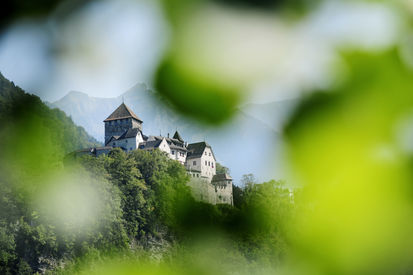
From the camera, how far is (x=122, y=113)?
0.96 metres

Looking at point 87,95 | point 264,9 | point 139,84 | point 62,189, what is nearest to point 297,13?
point 264,9

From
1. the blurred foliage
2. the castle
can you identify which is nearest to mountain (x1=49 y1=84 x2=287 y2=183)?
the blurred foliage

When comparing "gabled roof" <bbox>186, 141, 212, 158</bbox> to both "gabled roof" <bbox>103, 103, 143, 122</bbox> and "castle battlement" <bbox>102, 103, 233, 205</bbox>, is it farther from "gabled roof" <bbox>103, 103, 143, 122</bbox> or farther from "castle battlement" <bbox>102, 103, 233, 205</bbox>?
"gabled roof" <bbox>103, 103, 143, 122</bbox>

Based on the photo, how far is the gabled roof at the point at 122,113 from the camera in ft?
2.48

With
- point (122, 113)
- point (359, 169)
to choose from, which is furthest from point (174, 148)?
point (359, 169)

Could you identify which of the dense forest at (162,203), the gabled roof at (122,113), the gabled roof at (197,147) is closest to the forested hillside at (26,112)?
the dense forest at (162,203)

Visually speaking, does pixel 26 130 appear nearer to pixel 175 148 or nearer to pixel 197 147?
pixel 197 147

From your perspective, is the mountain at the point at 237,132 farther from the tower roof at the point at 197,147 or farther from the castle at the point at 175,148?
the castle at the point at 175,148

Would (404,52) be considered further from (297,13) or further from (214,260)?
(214,260)

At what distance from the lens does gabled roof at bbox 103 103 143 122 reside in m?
0.76

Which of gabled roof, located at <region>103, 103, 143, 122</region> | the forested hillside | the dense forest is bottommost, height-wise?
the dense forest

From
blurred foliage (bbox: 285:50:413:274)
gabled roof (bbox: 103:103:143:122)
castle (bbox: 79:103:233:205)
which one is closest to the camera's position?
blurred foliage (bbox: 285:50:413:274)

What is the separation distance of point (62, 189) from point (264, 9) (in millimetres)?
531

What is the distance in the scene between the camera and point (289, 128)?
456 millimetres
